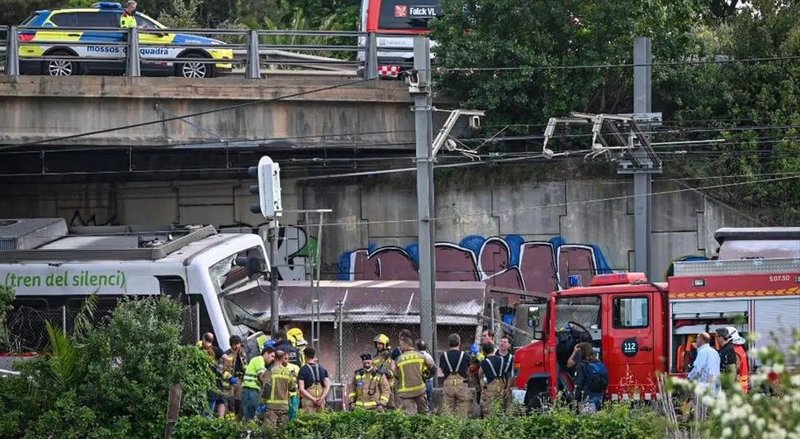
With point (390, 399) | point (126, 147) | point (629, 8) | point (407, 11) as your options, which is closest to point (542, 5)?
point (629, 8)

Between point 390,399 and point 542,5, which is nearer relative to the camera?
point 390,399

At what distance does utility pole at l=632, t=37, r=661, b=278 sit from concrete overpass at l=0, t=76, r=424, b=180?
501 cm

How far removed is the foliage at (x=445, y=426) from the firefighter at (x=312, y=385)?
6.96 feet

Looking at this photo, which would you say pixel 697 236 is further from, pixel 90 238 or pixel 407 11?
pixel 90 238

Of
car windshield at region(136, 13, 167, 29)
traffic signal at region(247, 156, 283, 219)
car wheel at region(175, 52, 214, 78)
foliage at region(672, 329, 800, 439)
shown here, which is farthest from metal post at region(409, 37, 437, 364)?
foliage at region(672, 329, 800, 439)

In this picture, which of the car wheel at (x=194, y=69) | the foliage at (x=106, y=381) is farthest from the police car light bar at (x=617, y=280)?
the car wheel at (x=194, y=69)

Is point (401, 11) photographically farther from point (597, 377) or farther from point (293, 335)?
point (597, 377)

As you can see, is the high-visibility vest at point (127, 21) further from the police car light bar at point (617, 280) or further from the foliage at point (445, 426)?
the foliage at point (445, 426)

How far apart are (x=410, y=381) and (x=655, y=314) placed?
4.28m

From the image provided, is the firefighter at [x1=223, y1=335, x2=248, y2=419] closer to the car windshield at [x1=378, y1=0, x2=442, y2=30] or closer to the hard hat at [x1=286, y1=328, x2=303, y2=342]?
the hard hat at [x1=286, y1=328, x2=303, y2=342]

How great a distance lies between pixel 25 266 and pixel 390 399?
7.56 m

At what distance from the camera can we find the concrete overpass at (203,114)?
26.8m

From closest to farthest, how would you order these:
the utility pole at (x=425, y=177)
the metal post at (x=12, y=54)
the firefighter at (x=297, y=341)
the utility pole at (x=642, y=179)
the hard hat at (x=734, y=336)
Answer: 1. the hard hat at (x=734, y=336)
2. the firefighter at (x=297, y=341)
3. the utility pole at (x=425, y=177)
4. the utility pole at (x=642, y=179)
5. the metal post at (x=12, y=54)

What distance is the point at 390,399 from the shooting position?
17266mm
